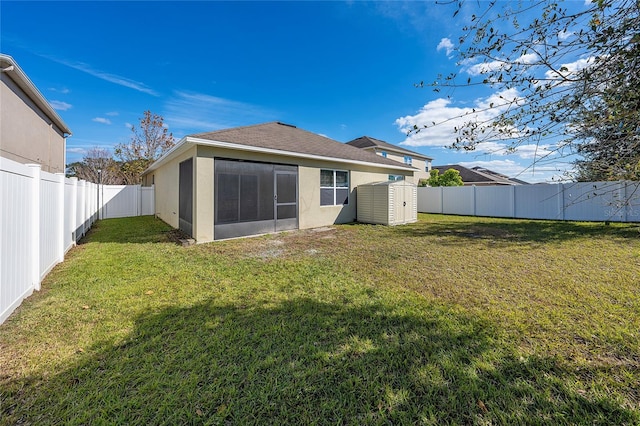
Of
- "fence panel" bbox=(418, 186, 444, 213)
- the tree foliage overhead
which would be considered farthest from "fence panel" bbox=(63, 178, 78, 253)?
"fence panel" bbox=(418, 186, 444, 213)

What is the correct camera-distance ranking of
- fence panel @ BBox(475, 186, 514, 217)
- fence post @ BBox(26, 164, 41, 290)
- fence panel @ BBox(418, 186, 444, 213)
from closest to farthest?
fence post @ BBox(26, 164, 41, 290), fence panel @ BBox(475, 186, 514, 217), fence panel @ BBox(418, 186, 444, 213)

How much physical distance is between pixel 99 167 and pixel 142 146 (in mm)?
3881

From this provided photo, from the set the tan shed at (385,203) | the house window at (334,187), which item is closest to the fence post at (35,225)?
the house window at (334,187)

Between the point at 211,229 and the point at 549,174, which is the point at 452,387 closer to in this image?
the point at 549,174

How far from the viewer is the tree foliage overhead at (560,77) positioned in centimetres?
178

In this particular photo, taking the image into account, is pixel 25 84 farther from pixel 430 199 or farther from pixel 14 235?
pixel 430 199

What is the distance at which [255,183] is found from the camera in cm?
780

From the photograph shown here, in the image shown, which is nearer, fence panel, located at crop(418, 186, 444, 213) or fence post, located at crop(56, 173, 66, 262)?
fence post, located at crop(56, 173, 66, 262)

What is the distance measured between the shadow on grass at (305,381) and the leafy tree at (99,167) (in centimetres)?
2500

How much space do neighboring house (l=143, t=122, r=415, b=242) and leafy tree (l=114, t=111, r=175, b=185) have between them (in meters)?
13.8

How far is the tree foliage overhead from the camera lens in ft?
5.85

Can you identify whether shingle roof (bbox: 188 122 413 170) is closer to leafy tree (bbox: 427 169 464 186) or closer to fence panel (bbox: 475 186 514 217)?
fence panel (bbox: 475 186 514 217)

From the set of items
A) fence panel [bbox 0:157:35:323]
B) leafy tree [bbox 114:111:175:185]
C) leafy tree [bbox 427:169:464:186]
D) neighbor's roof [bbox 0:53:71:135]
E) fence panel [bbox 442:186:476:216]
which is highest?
leafy tree [bbox 114:111:175:185]

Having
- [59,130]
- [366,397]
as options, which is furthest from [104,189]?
[366,397]
